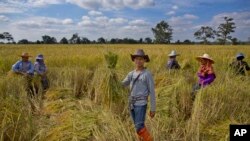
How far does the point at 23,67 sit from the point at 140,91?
5.19 meters

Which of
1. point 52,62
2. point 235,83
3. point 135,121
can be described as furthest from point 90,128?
point 52,62

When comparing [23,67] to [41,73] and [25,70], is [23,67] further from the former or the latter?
[41,73]

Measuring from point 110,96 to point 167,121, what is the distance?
42.8 inches

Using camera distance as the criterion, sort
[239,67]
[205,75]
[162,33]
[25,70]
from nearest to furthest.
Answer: [205,75] < [239,67] < [25,70] < [162,33]

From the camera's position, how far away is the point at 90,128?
5012 millimetres

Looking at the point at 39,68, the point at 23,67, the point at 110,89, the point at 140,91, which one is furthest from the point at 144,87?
the point at 39,68

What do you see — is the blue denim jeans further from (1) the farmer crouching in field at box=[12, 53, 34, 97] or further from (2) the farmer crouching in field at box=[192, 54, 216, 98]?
(1) the farmer crouching in field at box=[12, 53, 34, 97]

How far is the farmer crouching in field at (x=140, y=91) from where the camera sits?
16.0 feet

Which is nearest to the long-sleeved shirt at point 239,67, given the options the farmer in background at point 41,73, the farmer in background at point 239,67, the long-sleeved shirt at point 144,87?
the farmer in background at point 239,67

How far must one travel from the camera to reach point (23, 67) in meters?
9.26

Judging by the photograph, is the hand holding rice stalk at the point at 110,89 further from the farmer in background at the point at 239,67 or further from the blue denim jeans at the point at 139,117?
the farmer in background at the point at 239,67

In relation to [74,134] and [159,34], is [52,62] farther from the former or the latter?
[159,34]

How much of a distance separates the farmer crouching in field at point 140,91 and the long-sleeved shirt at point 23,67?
482 cm

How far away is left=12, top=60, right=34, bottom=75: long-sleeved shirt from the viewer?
9.05 metres
